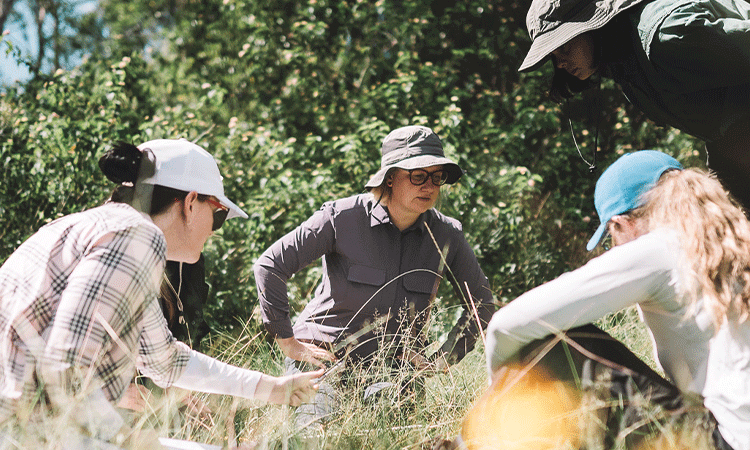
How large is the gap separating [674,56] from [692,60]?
5 cm

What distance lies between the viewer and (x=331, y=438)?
1802mm

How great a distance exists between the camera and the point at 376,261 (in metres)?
2.54

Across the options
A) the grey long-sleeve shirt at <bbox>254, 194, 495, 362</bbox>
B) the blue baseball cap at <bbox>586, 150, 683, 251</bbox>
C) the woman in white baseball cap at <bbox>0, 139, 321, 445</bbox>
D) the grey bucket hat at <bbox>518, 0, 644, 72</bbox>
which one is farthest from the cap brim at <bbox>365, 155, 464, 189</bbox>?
the woman in white baseball cap at <bbox>0, 139, 321, 445</bbox>

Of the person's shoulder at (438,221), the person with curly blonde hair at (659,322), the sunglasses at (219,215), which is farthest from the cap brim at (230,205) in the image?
the person's shoulder at (438,221)

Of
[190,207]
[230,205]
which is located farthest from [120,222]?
[230,205]

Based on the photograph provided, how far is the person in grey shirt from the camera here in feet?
8.13

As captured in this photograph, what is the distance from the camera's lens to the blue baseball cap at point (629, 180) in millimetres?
1598

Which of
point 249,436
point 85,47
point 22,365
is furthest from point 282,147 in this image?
point 85,47

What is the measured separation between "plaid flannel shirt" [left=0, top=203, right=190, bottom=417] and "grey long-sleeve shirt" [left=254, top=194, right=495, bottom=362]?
3.52ft

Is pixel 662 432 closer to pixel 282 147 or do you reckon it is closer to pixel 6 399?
pixel 6 399

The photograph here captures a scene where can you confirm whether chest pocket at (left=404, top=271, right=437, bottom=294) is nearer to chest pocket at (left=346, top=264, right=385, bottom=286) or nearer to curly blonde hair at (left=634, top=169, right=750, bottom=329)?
chest pocket at (left=346, top=264, right=385, bottom=286)

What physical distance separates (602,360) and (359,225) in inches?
50.8

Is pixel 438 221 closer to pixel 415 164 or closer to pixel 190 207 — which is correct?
pixel 415 164

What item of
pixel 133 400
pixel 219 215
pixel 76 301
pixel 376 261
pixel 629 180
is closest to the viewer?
pixel 76 301
